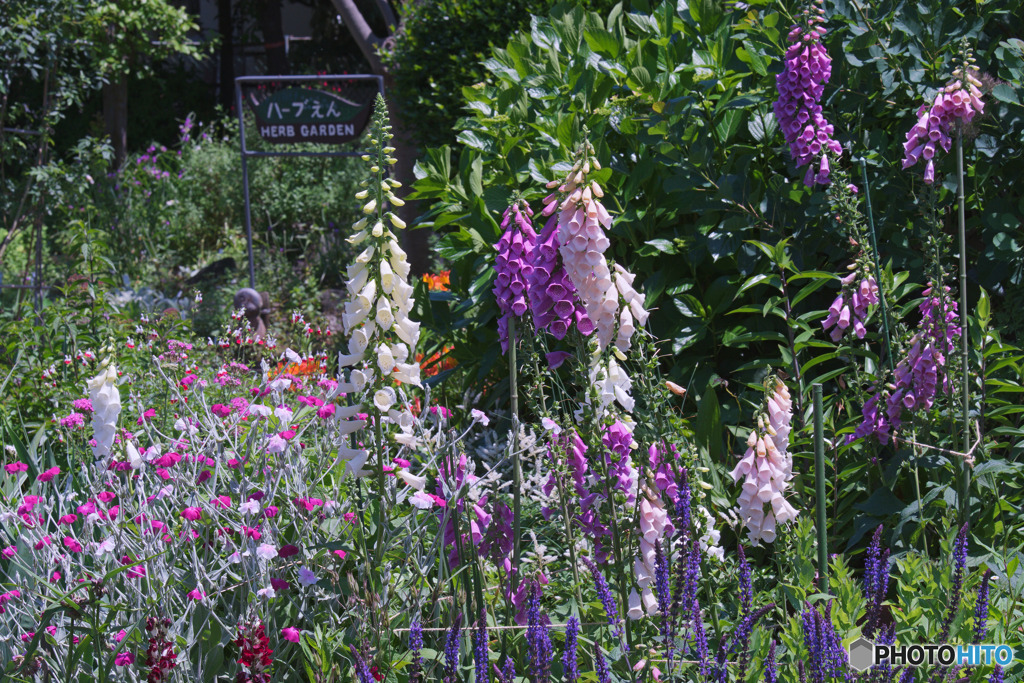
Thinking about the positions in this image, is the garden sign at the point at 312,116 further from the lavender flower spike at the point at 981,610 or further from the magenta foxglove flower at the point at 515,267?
the lavender flower spike at the point at 981,610

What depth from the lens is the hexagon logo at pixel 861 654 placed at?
156cm

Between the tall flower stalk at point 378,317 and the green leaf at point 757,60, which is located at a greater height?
the green leaf at point 757,60

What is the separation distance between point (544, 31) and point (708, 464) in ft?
6.88

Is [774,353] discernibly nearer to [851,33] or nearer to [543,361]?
[543,361]

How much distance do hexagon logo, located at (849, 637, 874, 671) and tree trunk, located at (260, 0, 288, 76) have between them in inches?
604

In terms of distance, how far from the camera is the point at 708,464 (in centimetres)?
254

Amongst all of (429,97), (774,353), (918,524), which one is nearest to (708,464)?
(918,524)

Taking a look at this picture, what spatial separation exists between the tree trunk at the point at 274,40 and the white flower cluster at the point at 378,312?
575 inches

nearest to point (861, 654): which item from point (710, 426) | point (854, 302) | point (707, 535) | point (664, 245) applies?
point (707, 535)

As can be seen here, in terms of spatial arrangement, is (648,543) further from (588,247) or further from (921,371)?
(921,371)

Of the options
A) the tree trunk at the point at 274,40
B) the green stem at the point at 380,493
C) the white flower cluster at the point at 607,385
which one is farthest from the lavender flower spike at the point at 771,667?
the tree trunk at the point at 274,40

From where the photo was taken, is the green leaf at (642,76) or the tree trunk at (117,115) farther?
the tree trunk at (117,115)

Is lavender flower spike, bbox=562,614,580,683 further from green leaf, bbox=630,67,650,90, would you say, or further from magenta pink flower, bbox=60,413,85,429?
green leaf, bbox=630,67,650,90

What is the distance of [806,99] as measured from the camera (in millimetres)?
2621
